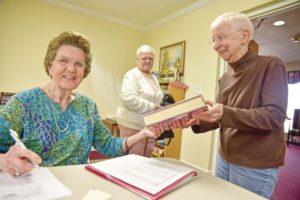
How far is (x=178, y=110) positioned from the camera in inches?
30.7

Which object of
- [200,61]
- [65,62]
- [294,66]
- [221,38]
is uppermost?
[294,66]

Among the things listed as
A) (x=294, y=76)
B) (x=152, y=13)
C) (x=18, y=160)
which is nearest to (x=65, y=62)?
(x=18, y=160)

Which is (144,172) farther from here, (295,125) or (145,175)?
(295,125)

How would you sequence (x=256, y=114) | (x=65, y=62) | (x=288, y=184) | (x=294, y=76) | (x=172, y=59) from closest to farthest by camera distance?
(x=256, y=114), (x=65, y=62), (x=288, y=184), (x=172, y=59), (x=294, y=76)

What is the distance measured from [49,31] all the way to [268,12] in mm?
2986

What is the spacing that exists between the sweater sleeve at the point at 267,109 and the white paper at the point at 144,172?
0.97 feet

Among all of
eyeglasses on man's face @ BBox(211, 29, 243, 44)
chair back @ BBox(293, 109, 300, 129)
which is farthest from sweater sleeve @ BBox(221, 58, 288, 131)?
chair back @ BBox(293, 109, 300, 129)

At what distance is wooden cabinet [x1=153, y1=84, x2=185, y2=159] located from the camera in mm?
3002

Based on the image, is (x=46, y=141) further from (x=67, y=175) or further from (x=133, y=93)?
(x=133, y=93)

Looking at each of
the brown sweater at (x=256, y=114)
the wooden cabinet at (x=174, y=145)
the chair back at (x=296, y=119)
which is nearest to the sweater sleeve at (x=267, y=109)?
the brown sweater at (x=256, y=114)

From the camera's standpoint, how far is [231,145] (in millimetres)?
1003

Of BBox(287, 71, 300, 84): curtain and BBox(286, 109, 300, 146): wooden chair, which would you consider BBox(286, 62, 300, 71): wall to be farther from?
BBox(286, 109, 300, 146): wooden chair

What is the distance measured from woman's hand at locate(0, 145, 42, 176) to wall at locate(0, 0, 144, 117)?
9.61 feet

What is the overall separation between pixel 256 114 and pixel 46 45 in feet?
10.8
